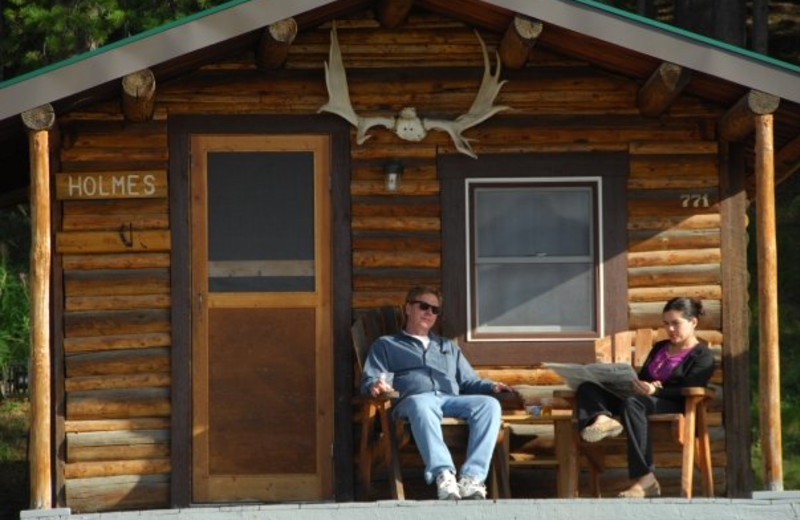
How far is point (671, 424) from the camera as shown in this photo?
1112 cm

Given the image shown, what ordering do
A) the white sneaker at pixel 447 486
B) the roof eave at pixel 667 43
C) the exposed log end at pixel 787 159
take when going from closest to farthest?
the white sneaker at pixel 447 486 < the roof eave at pixel 667 43 < the exposed log end at pixel 787 159

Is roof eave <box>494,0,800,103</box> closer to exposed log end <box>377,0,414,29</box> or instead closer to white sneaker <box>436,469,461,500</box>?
exposed log end <box>377,0,414,29</box>

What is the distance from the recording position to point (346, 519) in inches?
409

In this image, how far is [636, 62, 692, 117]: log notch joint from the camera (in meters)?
11.2

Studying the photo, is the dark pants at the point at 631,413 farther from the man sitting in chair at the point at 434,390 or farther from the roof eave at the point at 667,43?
the roof eave at the point at 667,43

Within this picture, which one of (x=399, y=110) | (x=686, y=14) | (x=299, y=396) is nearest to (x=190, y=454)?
(x=299, y=396)

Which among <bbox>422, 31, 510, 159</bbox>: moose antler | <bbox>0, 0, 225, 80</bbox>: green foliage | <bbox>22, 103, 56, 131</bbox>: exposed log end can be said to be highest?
<bbox>0, 0, 225, 80</bbox>: green foliage

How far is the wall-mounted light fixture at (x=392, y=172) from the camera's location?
1196 cm

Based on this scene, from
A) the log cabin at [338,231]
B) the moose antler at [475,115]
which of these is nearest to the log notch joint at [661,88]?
the log cabin at [338,231]

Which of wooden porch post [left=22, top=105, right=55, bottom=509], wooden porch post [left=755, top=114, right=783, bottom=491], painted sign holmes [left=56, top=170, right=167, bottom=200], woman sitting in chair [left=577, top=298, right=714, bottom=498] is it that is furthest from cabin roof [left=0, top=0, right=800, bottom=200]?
woman sitting in chair [left=577, top=298, right=714, bottom=498]

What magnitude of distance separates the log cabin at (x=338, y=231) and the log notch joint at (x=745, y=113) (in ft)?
0.17

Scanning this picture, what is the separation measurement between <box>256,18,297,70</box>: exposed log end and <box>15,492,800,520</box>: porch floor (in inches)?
109

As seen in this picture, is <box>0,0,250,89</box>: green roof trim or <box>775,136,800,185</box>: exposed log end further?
<box>775,136,800,185</box>: exposed log end

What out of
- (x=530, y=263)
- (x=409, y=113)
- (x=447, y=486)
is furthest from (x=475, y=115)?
(x=447, y=486)
